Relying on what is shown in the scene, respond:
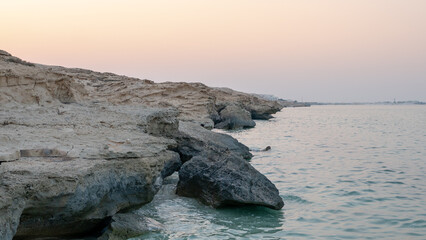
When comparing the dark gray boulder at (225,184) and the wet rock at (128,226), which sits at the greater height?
the dark gray boulder at (225,184)

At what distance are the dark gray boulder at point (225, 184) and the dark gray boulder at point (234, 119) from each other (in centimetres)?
2363

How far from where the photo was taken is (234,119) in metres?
33.5

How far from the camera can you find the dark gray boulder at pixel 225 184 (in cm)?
809

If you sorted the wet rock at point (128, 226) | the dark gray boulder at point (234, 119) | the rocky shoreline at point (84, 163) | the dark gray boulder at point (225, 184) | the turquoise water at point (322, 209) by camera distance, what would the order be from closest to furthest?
the rocky shoreline at point (84, 163), the wet rock at point (128, 226), the turquoise water at point (322, 209), the dark gray boulder at point (225, 184), the dark gray boulder at point (234, 119)

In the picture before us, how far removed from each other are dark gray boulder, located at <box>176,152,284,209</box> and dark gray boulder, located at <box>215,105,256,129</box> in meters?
23.6

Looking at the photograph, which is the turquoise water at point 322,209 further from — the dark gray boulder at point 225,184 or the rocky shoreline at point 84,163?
the rocky shoreline at point 84,163

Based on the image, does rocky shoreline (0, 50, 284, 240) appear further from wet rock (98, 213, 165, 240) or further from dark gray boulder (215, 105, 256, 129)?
dark gray boulder (215, 105, 256, 129)

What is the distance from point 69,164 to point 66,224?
810 mm

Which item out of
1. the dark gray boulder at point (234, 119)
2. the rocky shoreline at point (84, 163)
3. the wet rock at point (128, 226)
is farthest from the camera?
the dark gray boulder at point (234, 119)

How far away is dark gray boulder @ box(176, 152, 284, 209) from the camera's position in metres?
8.09

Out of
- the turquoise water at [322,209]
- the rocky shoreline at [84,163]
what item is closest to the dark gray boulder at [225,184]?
the rocky shoreline at [84,163]

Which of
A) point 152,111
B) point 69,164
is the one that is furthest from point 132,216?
point 152,111

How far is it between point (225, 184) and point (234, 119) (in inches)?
999

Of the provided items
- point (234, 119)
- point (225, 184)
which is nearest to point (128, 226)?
point (225, 184)
